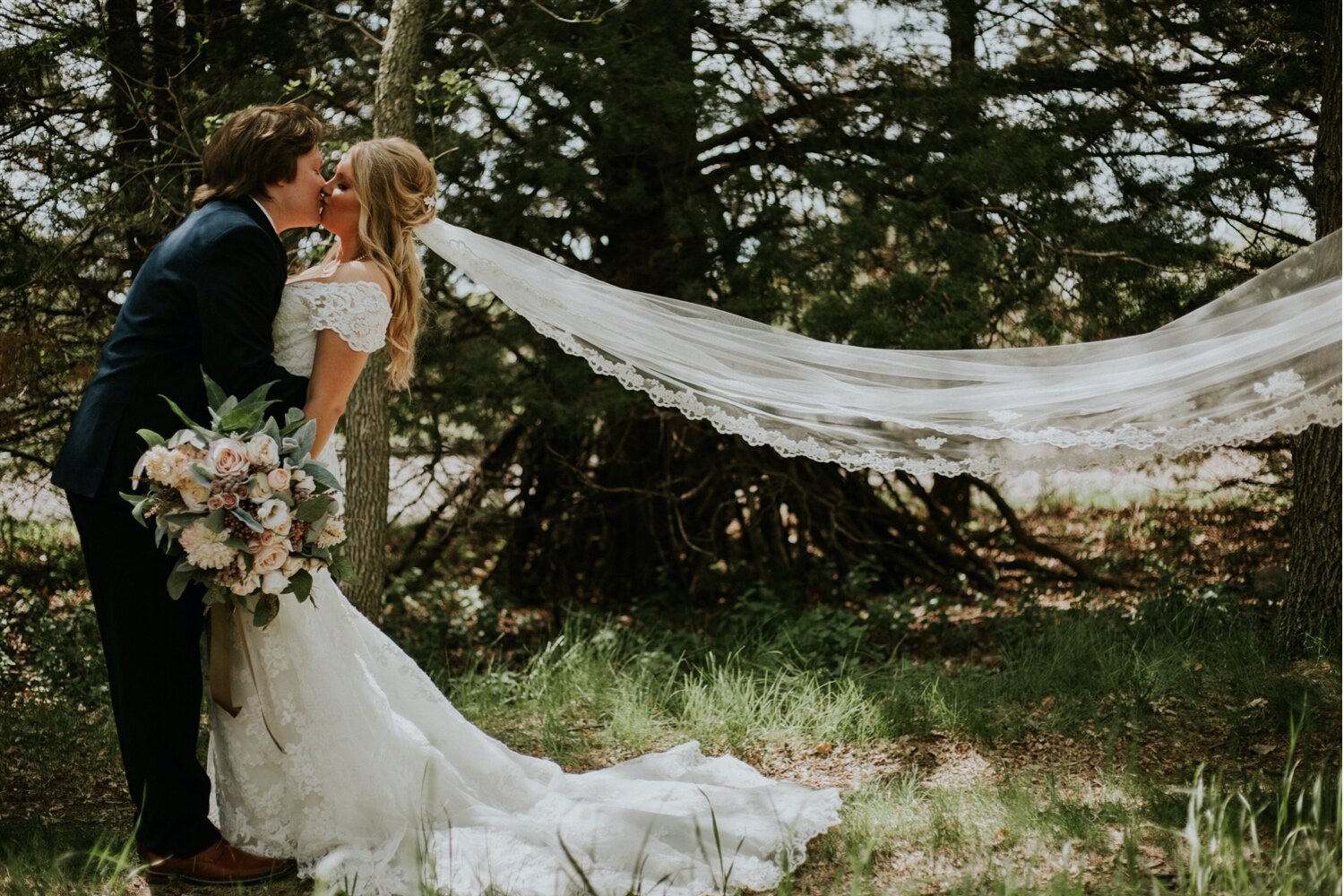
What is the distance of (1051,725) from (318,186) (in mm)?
3402

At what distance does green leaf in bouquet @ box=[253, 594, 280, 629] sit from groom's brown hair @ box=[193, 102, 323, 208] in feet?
3.60

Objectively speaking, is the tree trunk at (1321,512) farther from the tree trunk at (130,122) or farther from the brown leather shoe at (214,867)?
the tree trunk at (130,122)

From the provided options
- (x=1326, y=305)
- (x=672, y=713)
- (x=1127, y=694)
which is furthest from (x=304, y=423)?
(x=1127, y=694)

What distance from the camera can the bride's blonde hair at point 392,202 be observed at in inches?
132

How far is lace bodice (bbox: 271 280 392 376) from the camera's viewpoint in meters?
3.14

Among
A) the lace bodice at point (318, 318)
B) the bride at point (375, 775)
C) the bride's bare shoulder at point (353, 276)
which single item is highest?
the bride's bare shoulder at point (353, 276)

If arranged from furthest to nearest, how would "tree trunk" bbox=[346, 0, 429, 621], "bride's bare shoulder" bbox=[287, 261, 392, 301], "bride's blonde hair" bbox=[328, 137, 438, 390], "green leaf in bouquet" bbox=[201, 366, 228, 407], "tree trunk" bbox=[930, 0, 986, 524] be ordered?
"tree trunk" bbox=[930, 0, 986, 524] < "tree trunk" bbox=[346, 0, 429, 621] < "bride's blonde hair" bbox=[328, 137, 438, 390] < "bride's bare shoulder" bbox=[287, 261, 392, 301] < "green leaf in bouquet" bbox=[201, 366, 228, 407]

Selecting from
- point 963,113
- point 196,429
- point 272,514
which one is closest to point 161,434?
point 196,429

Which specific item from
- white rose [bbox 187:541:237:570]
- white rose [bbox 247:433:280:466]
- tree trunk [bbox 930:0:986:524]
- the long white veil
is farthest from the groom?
tree trunk [bbox 930:0:986:524]

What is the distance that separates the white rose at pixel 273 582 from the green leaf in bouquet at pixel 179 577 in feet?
0.58

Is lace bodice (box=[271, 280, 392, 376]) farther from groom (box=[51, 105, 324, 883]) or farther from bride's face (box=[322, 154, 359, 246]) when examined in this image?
bride's face (box=[322, 154, 359, 246])

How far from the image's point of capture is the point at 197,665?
3191 millimetres

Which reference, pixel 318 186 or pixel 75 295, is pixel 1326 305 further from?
pixel 75 295

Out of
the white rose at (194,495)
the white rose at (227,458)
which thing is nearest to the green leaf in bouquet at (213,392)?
the white rose at (227,458)
